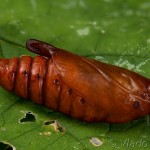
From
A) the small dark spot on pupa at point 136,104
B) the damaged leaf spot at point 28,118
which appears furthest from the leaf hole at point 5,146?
the small dark spot on pupa at point 136,104

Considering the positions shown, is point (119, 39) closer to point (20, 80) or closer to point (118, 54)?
point (118, 54)

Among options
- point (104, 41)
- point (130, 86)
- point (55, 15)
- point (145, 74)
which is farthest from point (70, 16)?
point (130, 86)

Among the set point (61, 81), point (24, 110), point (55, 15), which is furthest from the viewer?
point (55, 15)

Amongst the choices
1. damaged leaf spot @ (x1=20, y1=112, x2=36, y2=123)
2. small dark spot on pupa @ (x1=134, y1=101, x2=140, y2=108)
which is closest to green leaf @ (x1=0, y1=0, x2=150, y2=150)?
damaged leaf spot @ (x1=20, y1=112, x2=36, y2=123)

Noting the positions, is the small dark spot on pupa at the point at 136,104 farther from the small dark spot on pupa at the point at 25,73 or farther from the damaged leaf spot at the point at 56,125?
the small dark spot on pupa at the point at 25,73

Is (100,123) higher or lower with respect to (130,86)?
lower

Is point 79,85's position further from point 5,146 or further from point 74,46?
point 74,46

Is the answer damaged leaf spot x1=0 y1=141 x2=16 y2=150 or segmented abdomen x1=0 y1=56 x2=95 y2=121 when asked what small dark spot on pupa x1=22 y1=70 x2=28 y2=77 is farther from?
damaged leaf spot x1=0 y1=141 x2=16 y2=150
